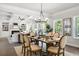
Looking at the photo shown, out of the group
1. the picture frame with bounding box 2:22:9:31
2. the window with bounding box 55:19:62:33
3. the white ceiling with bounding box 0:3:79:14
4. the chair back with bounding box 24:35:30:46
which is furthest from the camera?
the chair back with bounding box 24:35:30:46

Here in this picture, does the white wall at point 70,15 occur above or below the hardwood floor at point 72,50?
above

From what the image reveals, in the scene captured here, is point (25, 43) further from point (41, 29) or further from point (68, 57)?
point (68, 57)

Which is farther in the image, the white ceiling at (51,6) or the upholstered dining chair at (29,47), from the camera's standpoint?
the upholstered dining chair at (29,47)

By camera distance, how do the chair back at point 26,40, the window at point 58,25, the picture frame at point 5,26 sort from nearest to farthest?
the picture frame at point 5,26
the window at point 58,25
the chair back at point 26,40

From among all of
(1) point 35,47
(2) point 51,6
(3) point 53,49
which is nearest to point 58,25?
(2) point 51,6

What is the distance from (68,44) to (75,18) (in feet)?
2.75

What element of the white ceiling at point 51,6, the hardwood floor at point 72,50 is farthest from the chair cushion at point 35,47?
the white ceiling at point 51,6

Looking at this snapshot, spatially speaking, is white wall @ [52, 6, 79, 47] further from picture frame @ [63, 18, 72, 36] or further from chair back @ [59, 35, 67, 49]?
chair back @ [59, 35, 67, 49]

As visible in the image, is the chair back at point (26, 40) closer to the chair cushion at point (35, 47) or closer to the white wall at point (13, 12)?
the chair cushion at point (35, 47)

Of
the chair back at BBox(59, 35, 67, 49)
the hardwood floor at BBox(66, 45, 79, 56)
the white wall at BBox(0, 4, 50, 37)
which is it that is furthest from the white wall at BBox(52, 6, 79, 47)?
the white wall at BBox(0, 4, 50, 37)

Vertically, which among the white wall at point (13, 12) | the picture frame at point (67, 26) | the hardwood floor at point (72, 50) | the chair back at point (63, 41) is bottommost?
the hardwood floor at point (72, 50)

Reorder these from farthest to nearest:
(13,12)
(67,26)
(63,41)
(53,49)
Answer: (67,26) < (53,49) < (63,41) < (13,12)

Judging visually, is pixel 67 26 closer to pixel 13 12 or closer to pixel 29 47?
pixel 29 47

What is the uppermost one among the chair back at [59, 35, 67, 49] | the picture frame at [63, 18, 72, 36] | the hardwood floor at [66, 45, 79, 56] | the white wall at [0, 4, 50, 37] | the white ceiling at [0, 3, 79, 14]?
the white ceiling at [0, 3, 79, 14]
